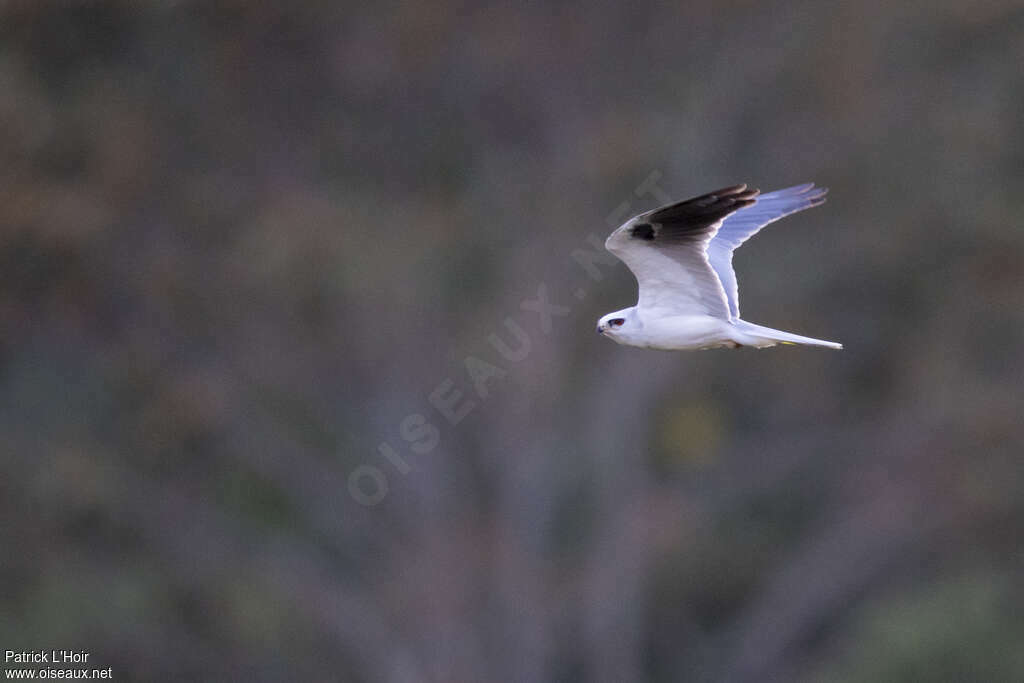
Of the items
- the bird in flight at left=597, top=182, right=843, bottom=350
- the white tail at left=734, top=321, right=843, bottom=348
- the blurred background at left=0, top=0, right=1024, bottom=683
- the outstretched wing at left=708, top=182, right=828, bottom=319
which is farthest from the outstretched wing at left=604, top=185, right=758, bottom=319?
the blurred background at left=0, top=0, right=1024, bottom=683

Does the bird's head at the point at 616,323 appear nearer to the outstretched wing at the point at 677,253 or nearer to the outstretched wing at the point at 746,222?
the outstretched wing at the point at 677,253

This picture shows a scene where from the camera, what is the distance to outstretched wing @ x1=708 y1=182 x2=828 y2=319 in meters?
7.64

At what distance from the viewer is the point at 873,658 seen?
15539 millimetres

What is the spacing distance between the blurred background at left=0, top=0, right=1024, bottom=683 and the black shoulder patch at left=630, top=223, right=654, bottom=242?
31.5 ft

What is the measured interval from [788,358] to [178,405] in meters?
6.96

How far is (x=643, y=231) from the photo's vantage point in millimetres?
7020

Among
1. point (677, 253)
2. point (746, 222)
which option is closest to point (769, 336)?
point (677, 253)

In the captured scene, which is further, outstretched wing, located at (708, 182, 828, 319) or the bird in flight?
outstretched wing, located at (708, 182, 828, 319)

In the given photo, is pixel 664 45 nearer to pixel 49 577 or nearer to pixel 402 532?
pixel 402 532

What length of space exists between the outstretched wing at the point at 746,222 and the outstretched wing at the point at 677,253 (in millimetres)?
273

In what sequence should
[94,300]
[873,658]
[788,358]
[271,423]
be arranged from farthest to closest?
[788,358], [271,423], [94,300], [873,658]

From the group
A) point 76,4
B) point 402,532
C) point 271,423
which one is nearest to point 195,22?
point 76,4

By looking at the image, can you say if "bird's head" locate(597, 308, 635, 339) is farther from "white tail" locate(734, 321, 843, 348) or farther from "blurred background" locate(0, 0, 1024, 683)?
"blurred background" locate(0, 0, 1024, 683)

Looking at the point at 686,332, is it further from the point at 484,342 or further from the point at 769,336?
the point at 484,342
